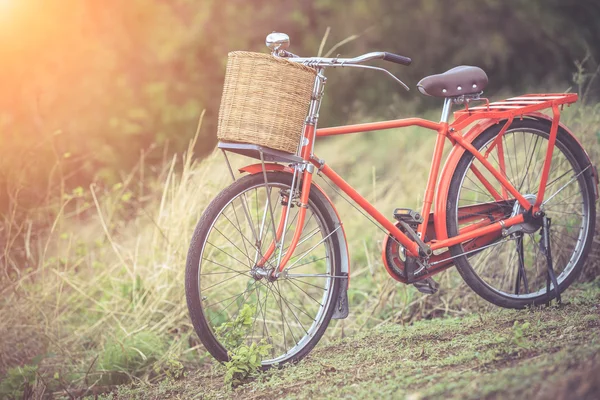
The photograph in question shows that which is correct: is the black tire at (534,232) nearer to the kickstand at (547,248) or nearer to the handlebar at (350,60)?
the kickstand at (547,248)

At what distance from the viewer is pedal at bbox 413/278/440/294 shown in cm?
385

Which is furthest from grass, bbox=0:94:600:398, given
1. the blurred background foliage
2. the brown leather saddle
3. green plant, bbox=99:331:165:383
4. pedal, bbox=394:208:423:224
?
the blurred background foliage

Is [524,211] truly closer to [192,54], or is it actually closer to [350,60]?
[350,60]

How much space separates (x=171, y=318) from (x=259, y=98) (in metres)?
1.89

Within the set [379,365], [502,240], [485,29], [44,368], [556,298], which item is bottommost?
[44,368]

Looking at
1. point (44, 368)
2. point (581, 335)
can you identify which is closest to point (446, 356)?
point (581, 335)

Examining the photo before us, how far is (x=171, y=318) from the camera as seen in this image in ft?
15.3

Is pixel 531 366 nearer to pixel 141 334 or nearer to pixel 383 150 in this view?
pixel 141 334

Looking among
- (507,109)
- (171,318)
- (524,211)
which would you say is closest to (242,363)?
(171,318)

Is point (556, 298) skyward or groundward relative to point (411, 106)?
groundward

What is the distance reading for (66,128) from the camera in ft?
28.3

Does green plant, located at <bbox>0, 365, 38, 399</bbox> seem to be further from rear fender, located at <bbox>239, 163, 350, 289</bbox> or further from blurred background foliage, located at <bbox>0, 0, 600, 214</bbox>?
blurred background foliage, located at <bbox>0, 0, 600, 214</bbox>

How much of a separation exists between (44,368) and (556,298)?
276 centimetres

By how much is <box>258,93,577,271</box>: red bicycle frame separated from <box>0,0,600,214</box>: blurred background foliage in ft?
12.6
